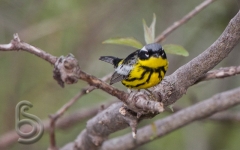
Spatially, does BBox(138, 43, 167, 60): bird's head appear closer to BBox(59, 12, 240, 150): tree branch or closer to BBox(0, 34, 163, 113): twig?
BBox(59, 12, 240, 150): tree branch

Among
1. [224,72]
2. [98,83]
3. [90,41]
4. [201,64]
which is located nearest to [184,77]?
[201,64]

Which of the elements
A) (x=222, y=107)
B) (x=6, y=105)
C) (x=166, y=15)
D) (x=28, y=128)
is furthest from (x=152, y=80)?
(x=6, y=105)

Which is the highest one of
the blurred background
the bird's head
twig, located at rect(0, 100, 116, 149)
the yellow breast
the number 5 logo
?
the blurred background

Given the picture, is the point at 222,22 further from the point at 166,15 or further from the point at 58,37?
the point at 58,37

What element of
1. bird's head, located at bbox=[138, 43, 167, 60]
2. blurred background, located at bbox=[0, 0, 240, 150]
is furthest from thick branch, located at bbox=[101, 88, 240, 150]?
blurred background, located at bbox=[0, 0, 240, 150]

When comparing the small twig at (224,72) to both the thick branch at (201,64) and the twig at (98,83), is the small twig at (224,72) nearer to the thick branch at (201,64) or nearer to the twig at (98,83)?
the thick branch at (201,64)

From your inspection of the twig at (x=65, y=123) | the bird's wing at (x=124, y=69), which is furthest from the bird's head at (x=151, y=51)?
the twig at (x=65, y=123)

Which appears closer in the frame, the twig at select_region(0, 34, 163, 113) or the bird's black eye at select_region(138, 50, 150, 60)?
the twig at select_region(0, 34, 163, 113)
